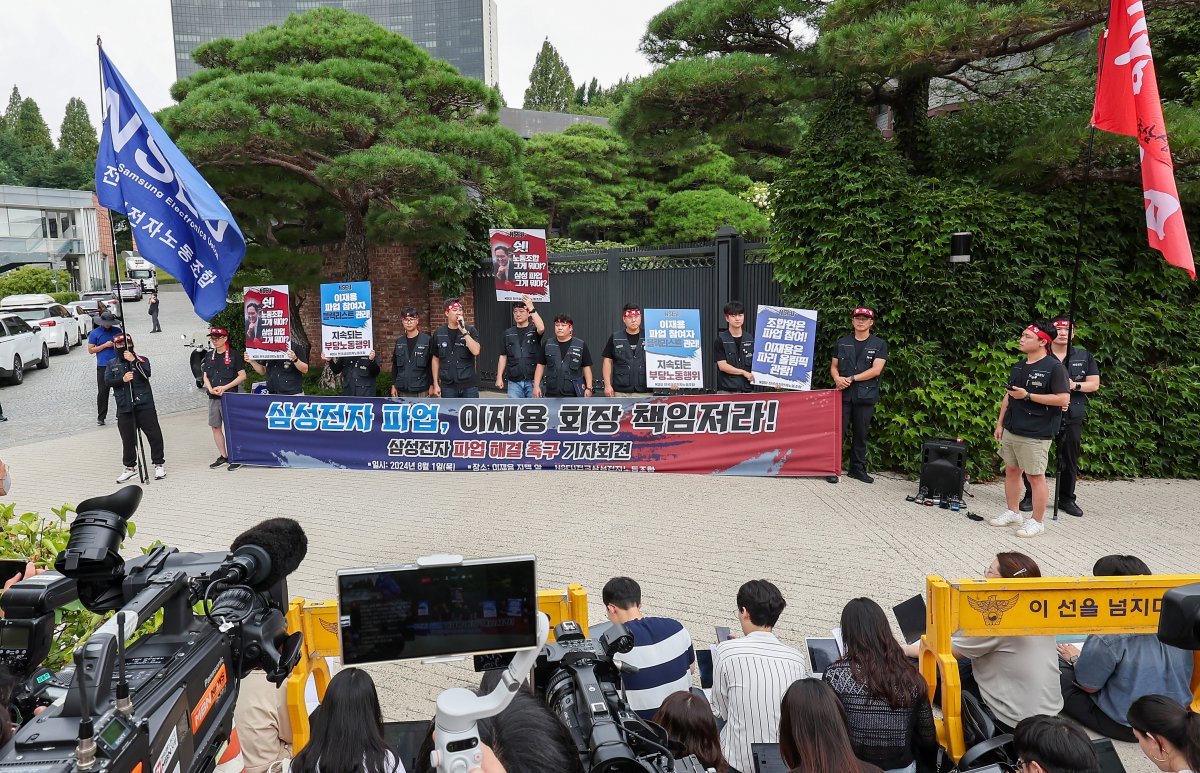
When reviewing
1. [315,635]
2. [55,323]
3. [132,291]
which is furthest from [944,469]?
[132,291]

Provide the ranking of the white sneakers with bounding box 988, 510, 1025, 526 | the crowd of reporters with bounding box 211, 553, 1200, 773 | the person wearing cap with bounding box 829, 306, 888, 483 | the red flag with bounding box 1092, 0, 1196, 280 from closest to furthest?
the crowd of reporters with bounding box 211, 553, 1200, 773, the red flag with bounding box 1092, 0, 1196, 280, the white sneakers with bounding box 988, 510, 1025, 526, the person wearing cap with bounding box 829, 306, 888, 483

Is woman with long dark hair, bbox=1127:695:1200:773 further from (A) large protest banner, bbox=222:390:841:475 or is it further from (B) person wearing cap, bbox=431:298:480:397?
(B) person wearing cap, bbox=431:298:480:397

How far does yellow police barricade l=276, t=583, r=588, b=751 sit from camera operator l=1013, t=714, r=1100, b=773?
179cm

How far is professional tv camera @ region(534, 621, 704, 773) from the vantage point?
209cm

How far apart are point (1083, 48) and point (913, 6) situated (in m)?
4.54

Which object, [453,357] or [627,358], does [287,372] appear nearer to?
[453,357]

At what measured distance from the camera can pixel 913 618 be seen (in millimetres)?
4590

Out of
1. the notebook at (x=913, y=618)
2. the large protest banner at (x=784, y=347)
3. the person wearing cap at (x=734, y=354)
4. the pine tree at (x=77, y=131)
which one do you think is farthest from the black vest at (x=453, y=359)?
the pine tree at (x=77, y=131)

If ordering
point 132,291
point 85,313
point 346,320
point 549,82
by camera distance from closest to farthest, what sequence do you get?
1. point 346,320
2. point 85,313
3. point 132,291
4. point 549,82

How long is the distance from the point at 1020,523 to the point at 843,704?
5.21 metres

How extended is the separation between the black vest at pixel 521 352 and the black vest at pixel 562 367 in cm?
26

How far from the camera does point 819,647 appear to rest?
4.27 m

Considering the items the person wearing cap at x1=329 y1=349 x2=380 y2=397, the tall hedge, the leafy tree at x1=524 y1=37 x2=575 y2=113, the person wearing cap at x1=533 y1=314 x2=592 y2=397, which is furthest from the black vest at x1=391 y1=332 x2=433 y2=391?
the leafy tree at x1=524 y1=37 x2=575 y2=113

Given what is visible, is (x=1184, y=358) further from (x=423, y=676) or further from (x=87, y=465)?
(x=87, y=465)
